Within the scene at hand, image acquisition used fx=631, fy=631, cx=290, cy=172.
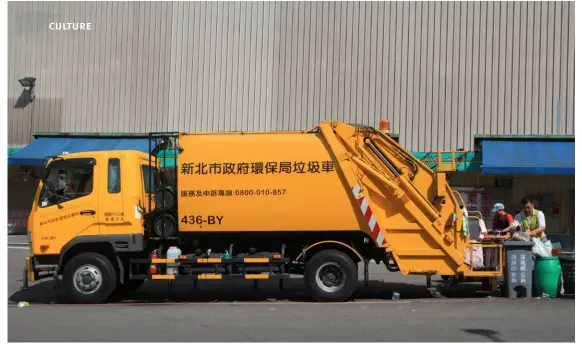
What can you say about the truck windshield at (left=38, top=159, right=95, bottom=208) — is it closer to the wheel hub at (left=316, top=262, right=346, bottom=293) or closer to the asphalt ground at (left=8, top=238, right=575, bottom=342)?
the asphalt ground at (left=8, top=238, right=575, bottom=342)

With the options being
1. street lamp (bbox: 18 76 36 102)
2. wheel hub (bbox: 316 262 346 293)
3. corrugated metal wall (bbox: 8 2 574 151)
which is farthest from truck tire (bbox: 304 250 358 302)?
street lamp (bbox: 18 76 36 102)

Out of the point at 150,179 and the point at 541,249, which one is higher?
the point at 150,179

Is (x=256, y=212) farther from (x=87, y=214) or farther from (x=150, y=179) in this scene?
(x=87, y=214)

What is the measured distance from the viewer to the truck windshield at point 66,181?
1022 cm

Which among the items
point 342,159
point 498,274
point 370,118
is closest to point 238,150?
point 342,159

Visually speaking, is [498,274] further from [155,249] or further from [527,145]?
[527,145]

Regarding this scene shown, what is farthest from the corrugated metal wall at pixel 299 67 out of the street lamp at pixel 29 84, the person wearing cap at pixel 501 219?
the person wearing cap at pixel 501 219

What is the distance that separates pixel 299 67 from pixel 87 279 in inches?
520

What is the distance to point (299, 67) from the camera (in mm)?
21688

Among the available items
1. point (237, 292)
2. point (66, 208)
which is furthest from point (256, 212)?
point (66, 208)

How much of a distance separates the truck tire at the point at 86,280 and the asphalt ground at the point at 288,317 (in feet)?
0.73

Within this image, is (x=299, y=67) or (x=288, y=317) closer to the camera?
(x=288, y=317)

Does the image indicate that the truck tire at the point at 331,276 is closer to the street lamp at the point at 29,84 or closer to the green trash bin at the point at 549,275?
the green trash bin at the point at 549,275

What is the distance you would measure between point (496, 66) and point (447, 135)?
9.19 ft
